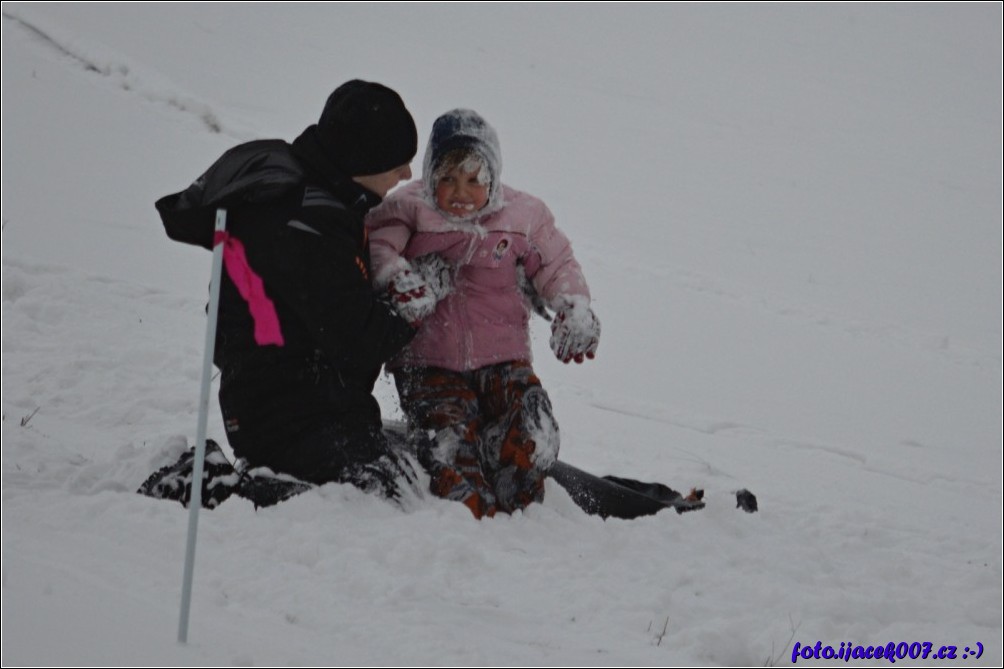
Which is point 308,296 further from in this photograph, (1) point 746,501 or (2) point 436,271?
(1) point 746,501

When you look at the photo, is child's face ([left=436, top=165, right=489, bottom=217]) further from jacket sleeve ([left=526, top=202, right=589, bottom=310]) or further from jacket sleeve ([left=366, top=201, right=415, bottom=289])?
jacket sleeve ([left=526, top=202, right=589, bottom=310])

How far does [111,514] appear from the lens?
2818mm

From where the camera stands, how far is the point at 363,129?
3238 mm

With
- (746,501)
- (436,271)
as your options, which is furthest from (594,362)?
(436,271)

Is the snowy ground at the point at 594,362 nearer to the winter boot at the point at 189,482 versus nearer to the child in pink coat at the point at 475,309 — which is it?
the winter boot at the point at 189,482

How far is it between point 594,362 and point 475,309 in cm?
275

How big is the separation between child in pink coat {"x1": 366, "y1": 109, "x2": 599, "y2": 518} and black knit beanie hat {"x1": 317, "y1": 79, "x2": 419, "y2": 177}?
262 mm

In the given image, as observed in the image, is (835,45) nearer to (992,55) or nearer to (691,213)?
(992,55)

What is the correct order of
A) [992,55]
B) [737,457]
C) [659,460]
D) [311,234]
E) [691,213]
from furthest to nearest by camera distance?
[992,55] → [691,213] → [737,457] → [659,460] → [311,234]

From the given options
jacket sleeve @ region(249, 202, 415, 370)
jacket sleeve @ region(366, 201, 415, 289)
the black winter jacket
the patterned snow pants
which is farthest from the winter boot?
jacket sleeve @ region(366, 201, 415, 289)

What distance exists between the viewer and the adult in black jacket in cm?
310

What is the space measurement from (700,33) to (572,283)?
602 inches

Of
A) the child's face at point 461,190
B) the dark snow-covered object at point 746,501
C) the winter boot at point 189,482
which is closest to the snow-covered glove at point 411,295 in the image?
the child's face at point 461,190

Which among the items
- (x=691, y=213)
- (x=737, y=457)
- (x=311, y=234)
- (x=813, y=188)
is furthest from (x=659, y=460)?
(x=813, y=188)
